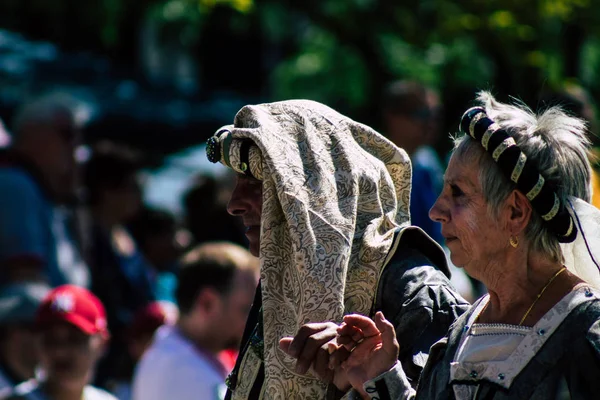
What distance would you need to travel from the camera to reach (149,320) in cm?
651

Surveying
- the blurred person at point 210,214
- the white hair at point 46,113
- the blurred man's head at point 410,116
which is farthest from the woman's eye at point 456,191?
the blurred person at point 210,214

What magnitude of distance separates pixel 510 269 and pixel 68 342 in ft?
9.68

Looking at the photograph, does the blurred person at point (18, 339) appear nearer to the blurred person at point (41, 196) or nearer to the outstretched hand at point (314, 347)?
the blurred person at point (41, 196)

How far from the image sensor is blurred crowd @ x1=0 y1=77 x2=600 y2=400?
513 centimetres

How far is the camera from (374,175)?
10.4 ft

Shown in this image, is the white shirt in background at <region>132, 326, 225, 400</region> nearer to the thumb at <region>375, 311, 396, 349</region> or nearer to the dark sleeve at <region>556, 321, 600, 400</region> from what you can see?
the thumb at <region>375, 311, 396, 349</region>

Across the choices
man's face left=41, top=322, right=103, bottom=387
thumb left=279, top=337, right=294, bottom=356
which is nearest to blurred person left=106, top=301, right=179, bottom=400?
man's face left=41, top=322, right=103, bottom=387

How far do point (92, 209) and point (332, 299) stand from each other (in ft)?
14.0

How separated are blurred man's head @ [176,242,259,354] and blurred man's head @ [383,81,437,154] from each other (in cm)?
141

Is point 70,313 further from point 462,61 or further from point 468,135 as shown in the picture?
point 462,61

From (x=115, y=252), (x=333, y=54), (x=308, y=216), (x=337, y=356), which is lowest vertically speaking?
(x=115, y=252)

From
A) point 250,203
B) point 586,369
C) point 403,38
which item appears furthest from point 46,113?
point 586,369

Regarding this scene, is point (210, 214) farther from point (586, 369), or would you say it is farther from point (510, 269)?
point (586, 369)

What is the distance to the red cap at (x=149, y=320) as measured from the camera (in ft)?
21.3
